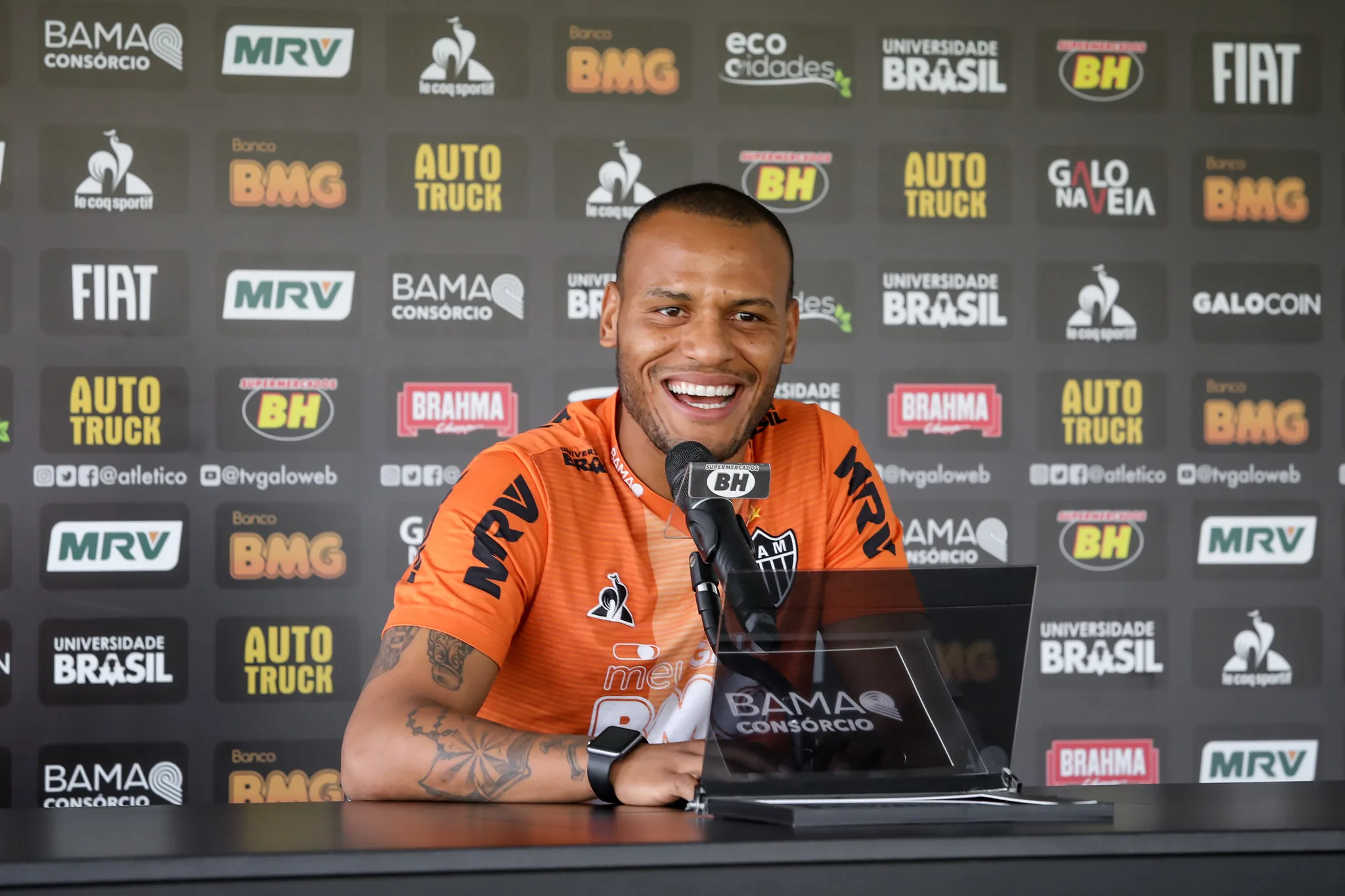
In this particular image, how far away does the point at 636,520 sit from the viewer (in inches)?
61.4

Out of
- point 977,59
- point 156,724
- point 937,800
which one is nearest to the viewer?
point 937,800

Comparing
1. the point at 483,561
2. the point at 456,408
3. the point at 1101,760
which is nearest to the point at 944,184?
the point at 456,408

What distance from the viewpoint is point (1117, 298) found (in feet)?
A: 9.54

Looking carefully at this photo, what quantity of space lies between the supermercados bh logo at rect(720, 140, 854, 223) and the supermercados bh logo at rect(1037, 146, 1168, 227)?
454 mm

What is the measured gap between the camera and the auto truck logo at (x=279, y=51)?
2.73 m

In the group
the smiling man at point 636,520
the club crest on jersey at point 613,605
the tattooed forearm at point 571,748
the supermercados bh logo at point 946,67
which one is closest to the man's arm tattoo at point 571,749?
the tattooed forearm at point 571,748

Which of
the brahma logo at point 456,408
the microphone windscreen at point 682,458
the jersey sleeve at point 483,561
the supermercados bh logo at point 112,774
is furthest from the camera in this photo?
the brahma logo at point 456,408

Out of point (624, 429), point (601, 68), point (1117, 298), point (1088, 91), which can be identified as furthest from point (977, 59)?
point (624, 429)

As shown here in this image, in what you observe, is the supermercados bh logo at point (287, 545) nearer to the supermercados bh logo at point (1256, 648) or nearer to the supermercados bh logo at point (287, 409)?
the supermercados bh logo at point (287, 409)

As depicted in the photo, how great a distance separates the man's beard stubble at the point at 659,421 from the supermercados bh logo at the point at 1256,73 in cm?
189

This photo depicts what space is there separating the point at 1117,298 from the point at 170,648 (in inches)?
86.5

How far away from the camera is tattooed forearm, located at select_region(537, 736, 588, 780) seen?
1106 mm

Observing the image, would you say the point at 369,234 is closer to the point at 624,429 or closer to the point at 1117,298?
the point at 624,429

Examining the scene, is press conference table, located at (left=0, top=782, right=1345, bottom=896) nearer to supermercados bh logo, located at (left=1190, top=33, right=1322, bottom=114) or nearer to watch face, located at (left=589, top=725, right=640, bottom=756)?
watch face, located at (left=589, top=725, right=640, bottom=756)
